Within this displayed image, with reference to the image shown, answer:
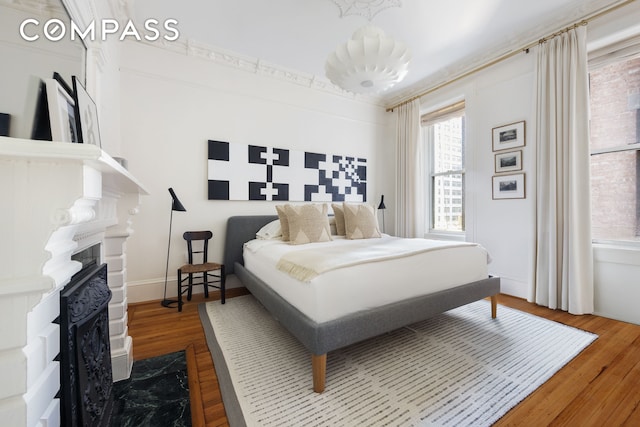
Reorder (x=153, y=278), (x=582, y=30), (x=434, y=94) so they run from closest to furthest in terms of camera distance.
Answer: (x=582, y=30), (x=153, y=278), (x=434, y=94)

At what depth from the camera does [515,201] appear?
2996 mm

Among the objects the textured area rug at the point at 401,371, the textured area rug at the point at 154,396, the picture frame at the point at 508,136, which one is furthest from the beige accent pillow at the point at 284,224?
the picture frame at the point at 508,136

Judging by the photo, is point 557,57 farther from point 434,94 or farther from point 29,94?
point 29,94

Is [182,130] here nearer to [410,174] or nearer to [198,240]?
[198,240]

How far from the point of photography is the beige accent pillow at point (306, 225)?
2.73 m

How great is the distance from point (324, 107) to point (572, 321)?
3.77m

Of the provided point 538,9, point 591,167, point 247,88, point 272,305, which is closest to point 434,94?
point 538,9

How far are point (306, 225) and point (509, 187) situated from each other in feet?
7.95

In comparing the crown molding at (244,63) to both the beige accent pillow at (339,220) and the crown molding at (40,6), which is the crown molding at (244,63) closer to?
the beige accent pillow at (339,220)

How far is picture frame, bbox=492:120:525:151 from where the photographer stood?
9.65ft

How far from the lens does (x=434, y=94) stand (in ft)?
12.7

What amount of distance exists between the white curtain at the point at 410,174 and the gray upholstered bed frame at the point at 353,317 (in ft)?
6.21

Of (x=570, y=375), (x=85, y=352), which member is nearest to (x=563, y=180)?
(x=570, y=375)

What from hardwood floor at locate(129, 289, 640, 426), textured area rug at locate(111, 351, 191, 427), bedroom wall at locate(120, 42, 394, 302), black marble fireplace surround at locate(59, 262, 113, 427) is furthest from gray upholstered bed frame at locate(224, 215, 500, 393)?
bedroom wall at locate(120, 42, 394, 302)
